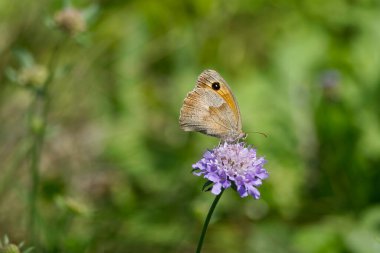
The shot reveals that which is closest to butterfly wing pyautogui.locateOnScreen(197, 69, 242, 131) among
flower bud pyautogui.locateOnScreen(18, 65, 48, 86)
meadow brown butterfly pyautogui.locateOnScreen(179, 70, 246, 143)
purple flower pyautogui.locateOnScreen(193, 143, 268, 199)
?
meadow brown butterfly pyautogui.locateOnScreen(179, 70, 246, 143)

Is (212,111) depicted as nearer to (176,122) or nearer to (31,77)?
(31,77)

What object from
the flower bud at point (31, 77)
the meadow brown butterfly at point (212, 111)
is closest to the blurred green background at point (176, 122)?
the flower bud at point (31, 77)

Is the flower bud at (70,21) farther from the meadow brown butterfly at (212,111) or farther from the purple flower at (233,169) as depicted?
the purple flower at (233,169)

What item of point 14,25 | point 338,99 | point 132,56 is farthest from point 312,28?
point 14,25

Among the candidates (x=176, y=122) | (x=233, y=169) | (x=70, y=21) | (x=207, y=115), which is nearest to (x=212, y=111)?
(x=207, y=115)

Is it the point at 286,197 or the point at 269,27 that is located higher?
the point at 269,27

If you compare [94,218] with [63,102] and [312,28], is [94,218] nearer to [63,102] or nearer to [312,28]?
[63,102]
